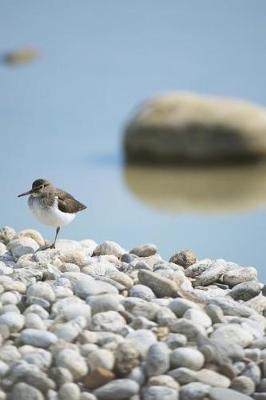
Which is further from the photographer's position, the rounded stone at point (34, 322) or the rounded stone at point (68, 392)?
the rounded stone at point (34, 322)

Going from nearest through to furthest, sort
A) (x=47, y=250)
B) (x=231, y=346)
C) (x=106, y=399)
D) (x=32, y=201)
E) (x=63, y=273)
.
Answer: (x=106, y=399)
(x=231, y=346)
(x=63, y=273)
(x=47, y=250)
(x=32, y=201)

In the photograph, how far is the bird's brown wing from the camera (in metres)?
4.54

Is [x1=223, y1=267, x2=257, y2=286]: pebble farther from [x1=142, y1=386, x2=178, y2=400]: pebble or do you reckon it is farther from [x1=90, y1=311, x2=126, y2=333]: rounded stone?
[x1=142, y1=386, x2=178, y2=400]: pebble

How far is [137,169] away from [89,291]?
57.4 inches

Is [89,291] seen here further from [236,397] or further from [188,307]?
[236,397]

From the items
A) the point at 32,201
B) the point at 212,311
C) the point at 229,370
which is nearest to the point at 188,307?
the point at 212,311

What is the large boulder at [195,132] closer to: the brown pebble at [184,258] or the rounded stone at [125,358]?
the brown pebble at [184,258]

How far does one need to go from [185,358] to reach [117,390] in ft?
0.93

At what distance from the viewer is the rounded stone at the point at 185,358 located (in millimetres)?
3025

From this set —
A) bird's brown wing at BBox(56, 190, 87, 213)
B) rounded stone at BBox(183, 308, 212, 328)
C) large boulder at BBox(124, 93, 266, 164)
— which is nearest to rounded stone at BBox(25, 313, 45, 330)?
rounded stone at BBox(183, 308, 212, 328)

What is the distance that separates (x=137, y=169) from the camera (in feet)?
15.5

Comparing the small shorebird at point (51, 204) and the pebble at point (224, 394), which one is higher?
the small shorebird at point (51, 204)

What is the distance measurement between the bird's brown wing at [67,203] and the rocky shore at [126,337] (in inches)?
27.4

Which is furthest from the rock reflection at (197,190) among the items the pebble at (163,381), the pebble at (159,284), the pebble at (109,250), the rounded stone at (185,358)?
the pebble at (163,381)
